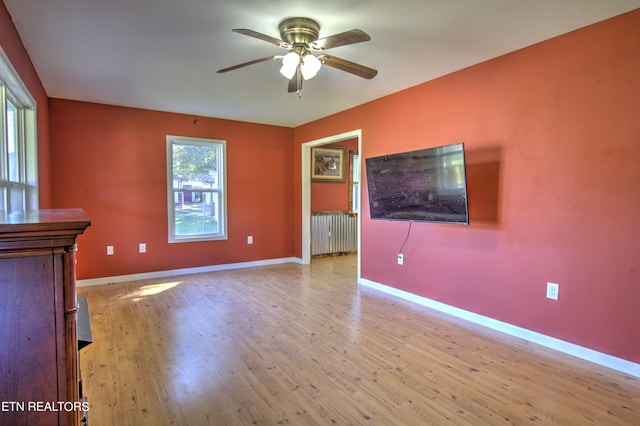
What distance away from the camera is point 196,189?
16.9ft

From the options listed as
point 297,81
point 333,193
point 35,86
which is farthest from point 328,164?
point 35,86

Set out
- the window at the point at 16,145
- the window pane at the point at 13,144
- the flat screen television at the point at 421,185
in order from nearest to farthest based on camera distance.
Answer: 1. the window at the point at 16,145
2. the window pane at the point at 13,144
3. the flat screen television at the point at 421,185

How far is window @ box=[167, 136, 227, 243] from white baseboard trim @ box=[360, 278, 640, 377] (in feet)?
9.79

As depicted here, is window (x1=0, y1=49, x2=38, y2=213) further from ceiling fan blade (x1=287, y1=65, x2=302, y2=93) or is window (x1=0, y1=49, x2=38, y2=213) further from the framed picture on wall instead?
the framed picture on wall

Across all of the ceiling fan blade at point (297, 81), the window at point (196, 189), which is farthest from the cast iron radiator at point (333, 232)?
the ceiling fan blade at point (297, 81)

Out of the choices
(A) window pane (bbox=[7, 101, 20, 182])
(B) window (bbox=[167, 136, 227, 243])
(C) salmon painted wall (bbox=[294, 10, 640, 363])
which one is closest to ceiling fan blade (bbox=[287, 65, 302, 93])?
(C) salmon painted wall (bbox=[294, 10, 640, 363])

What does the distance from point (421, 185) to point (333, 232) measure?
3.45m

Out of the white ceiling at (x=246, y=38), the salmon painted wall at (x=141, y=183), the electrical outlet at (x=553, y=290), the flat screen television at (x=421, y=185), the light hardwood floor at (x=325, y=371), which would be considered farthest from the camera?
the salmon painted wall at (x=141, y=183)

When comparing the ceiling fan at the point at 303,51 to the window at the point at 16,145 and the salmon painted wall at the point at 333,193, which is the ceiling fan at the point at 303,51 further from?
the salmon painted wall at the point at 333,193

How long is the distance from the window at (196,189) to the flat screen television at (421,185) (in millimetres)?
2609

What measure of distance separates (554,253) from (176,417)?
277cm

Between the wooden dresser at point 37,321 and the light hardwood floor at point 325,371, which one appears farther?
the light hardwood floor at point 325,371

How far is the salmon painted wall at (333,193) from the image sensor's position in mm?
6457

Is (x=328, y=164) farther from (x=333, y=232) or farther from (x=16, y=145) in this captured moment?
(x=16, y=145)
